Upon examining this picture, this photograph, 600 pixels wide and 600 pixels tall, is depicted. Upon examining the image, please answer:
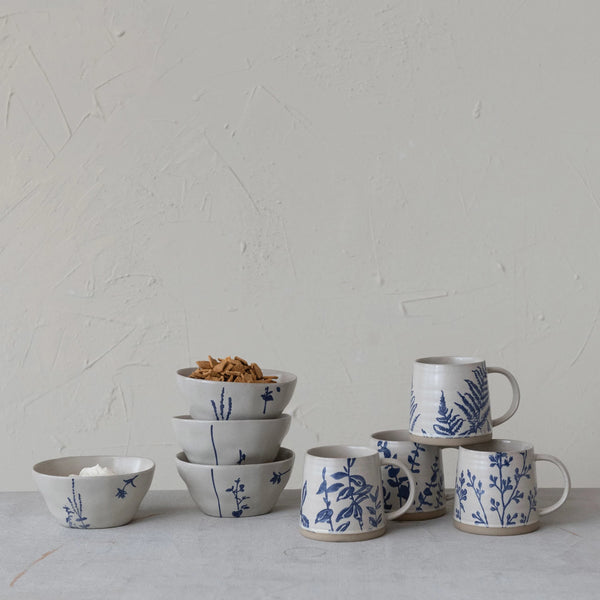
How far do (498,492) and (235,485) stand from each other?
11.4 inches

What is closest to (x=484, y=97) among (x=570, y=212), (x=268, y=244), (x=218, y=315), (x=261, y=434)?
(x=570, y=212)

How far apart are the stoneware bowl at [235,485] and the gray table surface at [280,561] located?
14mm

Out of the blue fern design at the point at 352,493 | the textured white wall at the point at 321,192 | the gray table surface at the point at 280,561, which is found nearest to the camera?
the gray table surface at the point at 280,561

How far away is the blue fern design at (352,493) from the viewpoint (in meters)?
0.87

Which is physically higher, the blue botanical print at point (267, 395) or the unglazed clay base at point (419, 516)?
the blue botanical print at point (267, 395)

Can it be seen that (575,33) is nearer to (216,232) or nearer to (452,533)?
(216,232)

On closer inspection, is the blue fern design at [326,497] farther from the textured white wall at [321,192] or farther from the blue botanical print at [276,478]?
the textured white wall at [321,192]

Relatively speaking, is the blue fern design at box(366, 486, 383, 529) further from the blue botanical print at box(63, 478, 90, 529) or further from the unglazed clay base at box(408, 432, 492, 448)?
the blue botanical print at box(63, 478, 90, 529)

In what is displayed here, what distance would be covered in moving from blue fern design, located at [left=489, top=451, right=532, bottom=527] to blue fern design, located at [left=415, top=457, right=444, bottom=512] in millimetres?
93

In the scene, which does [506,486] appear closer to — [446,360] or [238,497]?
[446,360]

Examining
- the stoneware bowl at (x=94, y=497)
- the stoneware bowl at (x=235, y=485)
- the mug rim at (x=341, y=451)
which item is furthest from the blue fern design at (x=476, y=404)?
the stoneware bowl at (x=94, y=497)

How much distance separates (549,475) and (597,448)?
0.34 feet

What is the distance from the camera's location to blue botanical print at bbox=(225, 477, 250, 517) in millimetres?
974

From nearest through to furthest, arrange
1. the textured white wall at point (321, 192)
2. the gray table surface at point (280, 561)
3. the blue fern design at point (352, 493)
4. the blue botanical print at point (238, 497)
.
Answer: the gray table surface at point (280, 561) → the blue fern design at point (352, 493) → the blue botanical print at point (238, 497) → the textured white wall at point (321, 192)
